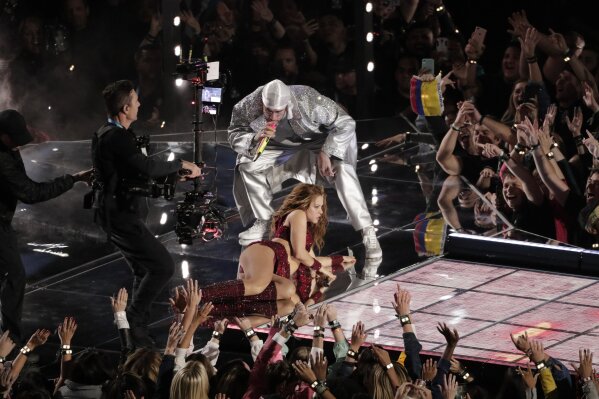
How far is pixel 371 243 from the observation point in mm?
8703

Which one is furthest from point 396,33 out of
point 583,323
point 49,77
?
point 583,323

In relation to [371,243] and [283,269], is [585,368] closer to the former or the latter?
[283,269]

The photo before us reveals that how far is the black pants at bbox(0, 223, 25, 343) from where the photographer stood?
740 cm

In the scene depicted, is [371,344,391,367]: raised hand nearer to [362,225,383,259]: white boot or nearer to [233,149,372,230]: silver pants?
[362,225,383,259]: white boot

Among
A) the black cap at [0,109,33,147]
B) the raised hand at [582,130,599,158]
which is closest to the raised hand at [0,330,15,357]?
the black cap at [0,109,33,147]

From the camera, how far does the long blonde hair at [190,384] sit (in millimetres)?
5633

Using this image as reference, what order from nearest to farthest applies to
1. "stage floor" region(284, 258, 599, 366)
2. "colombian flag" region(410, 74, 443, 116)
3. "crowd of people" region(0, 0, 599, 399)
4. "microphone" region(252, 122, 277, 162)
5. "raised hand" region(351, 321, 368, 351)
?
"crowd of people" region(0, 0, 599, 399) < "raised hand" region(351, 321, 368, 351) < "stage floor" region(284, 258, 599, 366) < "microphone" region(252, 122, 277, 162) < "colombian flag" region(410, 74, 443, 116)

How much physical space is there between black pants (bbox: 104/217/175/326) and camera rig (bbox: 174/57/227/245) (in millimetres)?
1086

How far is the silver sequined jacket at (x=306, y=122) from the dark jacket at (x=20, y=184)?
155cm

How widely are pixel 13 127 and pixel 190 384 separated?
217cm

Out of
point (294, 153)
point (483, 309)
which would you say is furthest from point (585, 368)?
point (294, 153)

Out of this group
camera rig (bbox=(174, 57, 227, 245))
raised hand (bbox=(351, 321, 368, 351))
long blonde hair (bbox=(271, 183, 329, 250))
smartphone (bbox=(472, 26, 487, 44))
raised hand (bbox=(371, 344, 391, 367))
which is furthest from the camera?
smartphone (bbox=(472, 26, 487, 44))

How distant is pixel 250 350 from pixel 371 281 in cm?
107

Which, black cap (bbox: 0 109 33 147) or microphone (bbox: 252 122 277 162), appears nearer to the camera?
black cap (bbox: 0 109 33 147)
